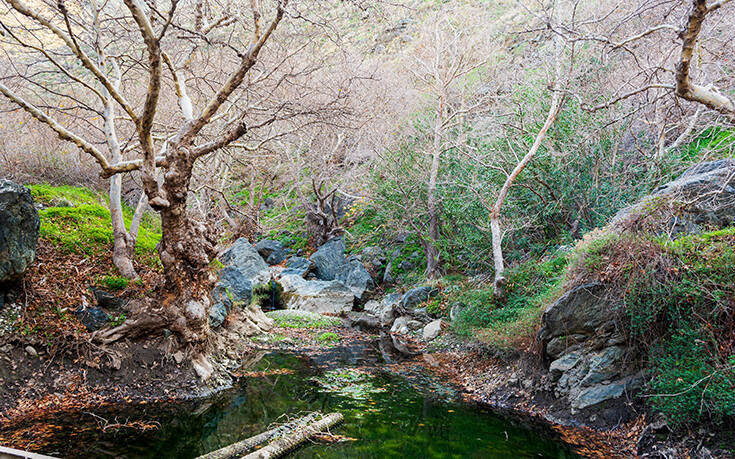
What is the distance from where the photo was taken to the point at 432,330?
1168 centimetres

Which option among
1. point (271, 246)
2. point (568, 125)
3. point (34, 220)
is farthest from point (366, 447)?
point (271, 246)

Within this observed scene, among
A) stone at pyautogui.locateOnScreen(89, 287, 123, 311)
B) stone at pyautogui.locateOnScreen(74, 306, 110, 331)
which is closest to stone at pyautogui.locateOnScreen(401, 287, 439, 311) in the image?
stone at pyautogui.locateOnScreen(89, 287, 123, 311)

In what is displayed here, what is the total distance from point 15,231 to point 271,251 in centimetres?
1587

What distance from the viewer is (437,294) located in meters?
13.4

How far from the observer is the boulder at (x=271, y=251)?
2164 cm

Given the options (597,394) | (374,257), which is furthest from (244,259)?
(597,394)

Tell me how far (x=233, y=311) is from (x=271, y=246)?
11.3 meters

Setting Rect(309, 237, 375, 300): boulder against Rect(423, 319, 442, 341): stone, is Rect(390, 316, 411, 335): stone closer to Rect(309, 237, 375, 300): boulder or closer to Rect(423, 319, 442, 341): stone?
Rect(423, 319, 442, 341): stone

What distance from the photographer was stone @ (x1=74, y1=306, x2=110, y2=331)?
6.84m

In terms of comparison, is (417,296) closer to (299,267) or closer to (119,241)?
(299,267)

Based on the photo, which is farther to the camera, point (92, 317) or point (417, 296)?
point (417, 296)

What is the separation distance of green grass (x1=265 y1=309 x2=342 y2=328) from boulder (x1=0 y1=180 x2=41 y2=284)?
734 centimetres

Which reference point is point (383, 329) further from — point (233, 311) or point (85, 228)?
point (85, 228)

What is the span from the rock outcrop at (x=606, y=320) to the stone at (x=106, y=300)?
23.4 ft
